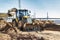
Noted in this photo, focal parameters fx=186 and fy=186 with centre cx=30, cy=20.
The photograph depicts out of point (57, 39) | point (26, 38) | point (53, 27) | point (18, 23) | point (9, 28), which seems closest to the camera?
point (26, 38)

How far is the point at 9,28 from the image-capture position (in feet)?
54.0

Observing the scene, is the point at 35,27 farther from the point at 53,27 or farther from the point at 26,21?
the point at 53,27

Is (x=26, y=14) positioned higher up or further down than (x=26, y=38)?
higher up

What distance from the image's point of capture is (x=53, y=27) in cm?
2283

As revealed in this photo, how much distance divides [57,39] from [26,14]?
7.55 metres

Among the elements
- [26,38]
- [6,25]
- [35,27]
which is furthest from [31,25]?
[26,38]

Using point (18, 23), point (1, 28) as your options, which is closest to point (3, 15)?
point (1, 28)

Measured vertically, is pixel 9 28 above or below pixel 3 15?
below

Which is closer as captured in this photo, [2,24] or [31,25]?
[2,24]

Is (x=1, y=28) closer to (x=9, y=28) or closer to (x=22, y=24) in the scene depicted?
(x=9, y=28)

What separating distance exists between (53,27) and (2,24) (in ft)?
25.9

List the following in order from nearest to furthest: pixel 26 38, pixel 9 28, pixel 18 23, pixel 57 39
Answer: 1. pixel 26 38
2. pixel 57 39
3. pixel 9 28
4. pixel 18 23

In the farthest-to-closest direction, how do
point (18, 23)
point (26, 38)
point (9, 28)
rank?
point (18, 23) < point (9, 28) < point (26, 38)

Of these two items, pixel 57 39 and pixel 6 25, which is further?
pixel 6 25
